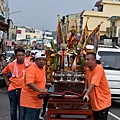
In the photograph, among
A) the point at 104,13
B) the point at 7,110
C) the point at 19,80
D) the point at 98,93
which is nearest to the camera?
the point at 98,93

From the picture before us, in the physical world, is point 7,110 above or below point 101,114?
below

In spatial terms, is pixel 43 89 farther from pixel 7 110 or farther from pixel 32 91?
pixel 7 110

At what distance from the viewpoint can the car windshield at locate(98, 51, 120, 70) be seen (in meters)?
14.1

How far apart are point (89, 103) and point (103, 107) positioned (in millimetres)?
245

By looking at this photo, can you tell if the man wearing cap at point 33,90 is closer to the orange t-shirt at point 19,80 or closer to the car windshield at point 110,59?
the orange t-shirt at point 19,80

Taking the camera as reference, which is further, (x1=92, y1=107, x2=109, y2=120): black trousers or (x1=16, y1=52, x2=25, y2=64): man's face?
(x1=16, y1=52, x2=25, y2=64): man's face

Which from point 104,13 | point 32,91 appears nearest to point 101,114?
point 32,91

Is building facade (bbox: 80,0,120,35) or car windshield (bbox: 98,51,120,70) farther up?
building facade (bbox: 80,0,120,35)

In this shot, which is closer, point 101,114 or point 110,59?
point 101,114

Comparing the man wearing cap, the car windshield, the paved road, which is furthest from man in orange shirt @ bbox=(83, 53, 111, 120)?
the car windshield

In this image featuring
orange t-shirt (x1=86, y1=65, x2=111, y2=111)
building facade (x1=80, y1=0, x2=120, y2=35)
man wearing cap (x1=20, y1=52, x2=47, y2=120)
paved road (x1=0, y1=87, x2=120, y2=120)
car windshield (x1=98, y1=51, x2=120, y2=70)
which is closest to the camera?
man wearing cap (x1=20, y1=52, x2=47, y2=120)

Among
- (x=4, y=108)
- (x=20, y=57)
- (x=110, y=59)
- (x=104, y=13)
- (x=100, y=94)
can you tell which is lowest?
(x=4, y=108)

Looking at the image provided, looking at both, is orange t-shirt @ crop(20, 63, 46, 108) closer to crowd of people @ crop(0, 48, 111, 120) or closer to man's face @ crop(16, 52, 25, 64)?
crowd of people @ crop(0, 48, 111, 120)

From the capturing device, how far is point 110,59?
46.8 feet
